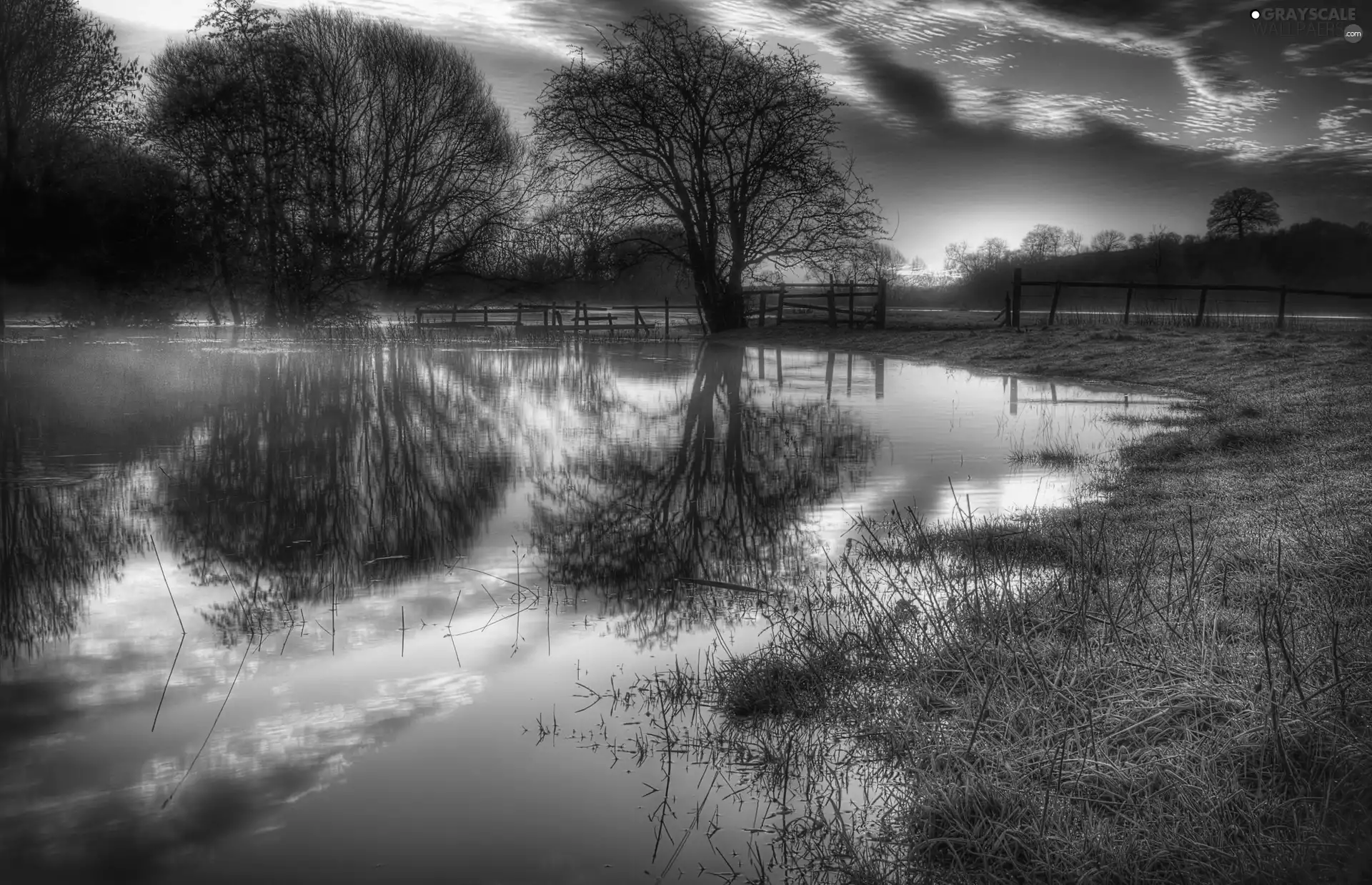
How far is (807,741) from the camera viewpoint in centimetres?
405

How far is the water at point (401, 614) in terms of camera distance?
3.48 m

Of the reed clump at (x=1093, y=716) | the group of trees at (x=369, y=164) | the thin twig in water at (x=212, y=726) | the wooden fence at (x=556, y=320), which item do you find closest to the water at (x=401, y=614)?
the thin twig in water at (x=212, y=726)

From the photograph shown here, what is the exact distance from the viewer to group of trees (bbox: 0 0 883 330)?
1155 inches

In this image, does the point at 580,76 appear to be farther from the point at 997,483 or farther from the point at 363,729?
the point at 363,729

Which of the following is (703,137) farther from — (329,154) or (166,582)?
(166,582)

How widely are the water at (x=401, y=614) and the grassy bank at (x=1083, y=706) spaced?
0.46m

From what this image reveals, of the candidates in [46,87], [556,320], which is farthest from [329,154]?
[556,320]

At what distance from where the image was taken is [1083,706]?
151 inches

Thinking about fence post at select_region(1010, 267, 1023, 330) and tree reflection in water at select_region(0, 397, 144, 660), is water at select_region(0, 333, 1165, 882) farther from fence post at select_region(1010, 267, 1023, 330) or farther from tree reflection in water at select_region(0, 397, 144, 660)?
fence post at select_region(1010, 267, 1023, 330)

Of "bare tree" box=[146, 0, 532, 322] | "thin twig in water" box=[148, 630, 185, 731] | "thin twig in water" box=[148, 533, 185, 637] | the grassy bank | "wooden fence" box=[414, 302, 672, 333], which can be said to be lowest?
"thin twig in water" box=[148, 630, 185, 731]

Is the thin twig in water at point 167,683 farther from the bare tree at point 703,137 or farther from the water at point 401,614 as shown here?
the bare tree at point 703,137

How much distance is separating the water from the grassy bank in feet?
1.50

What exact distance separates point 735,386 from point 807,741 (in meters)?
16.8

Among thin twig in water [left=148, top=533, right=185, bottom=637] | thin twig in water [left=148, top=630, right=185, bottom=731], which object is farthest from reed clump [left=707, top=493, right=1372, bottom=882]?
thin twig in water [left=148, top=533, right=185, bottom=637]
